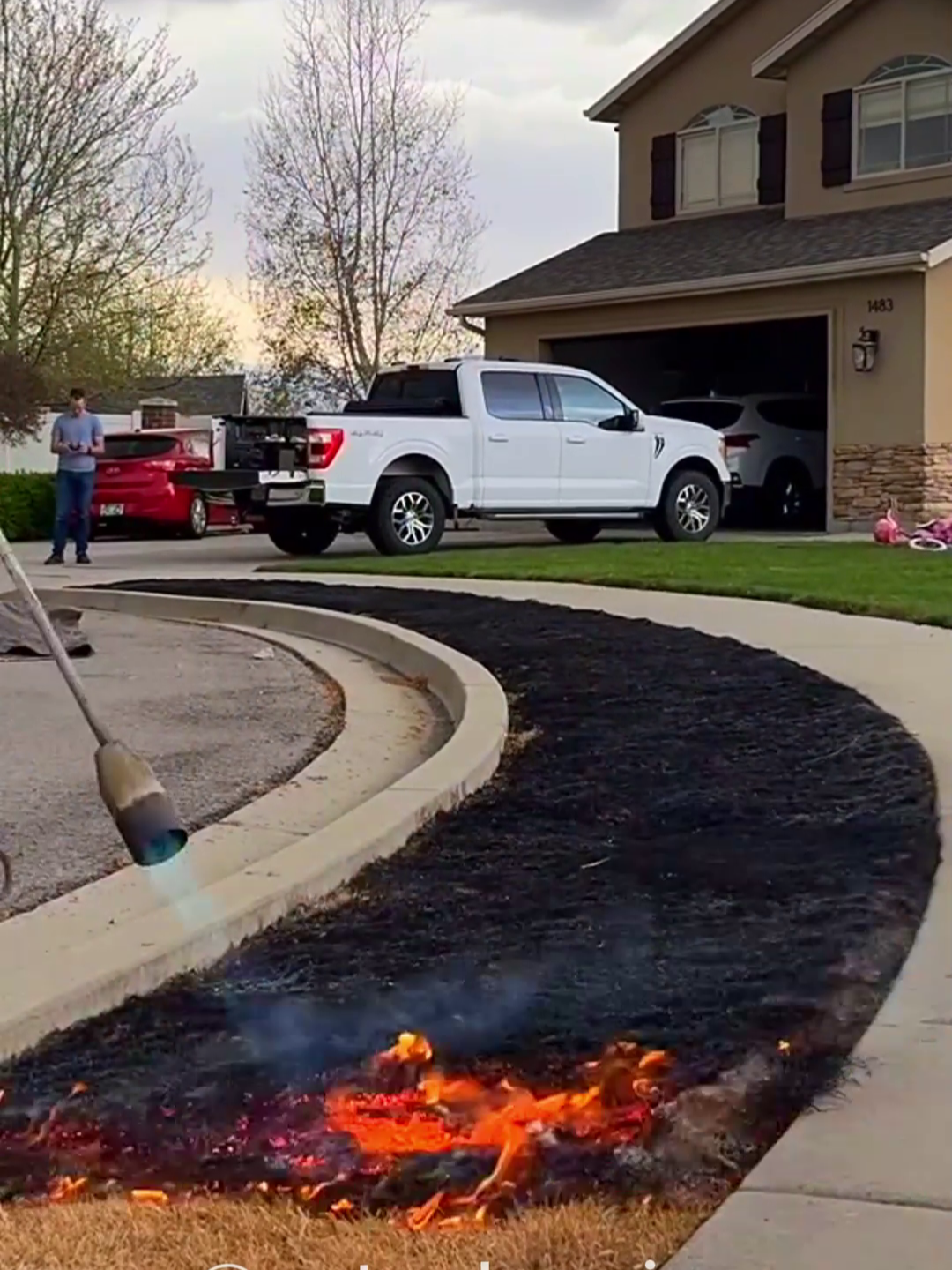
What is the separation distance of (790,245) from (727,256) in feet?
3.20

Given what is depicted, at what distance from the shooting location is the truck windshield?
18156mm

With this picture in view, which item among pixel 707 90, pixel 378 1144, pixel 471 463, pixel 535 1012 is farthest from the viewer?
pixel 707 90

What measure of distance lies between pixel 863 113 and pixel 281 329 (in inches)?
682

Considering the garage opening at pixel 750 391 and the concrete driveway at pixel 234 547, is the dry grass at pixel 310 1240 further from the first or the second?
the garage opening at pixel 750 391

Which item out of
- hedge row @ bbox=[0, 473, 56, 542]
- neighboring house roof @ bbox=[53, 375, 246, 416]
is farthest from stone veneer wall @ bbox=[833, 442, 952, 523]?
neighboring house roof @ bbox=[53, 375, 246, 416]

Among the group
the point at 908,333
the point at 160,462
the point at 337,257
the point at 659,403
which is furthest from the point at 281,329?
the point at 908,333

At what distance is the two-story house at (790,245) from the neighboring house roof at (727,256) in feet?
0.13

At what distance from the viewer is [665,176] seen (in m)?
27.5

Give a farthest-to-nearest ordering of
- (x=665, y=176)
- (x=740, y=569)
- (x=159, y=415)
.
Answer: (x=159, y=415)
(x=665, y=176)
(x=740, y=569)

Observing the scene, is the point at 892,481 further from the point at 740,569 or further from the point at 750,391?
the point at 740,569

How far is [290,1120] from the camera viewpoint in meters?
3.44

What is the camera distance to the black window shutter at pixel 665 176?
2734 centimetres

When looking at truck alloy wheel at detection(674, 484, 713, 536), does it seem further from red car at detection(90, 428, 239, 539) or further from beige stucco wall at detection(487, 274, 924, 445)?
red car at detection(90, 428, 239, 539)

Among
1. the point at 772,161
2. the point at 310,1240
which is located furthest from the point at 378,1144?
the point at 772,161
